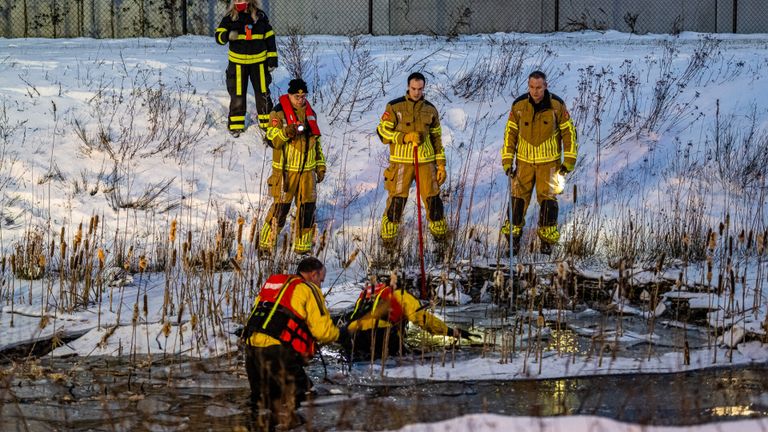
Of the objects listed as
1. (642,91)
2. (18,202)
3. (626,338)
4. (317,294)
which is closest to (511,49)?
(642,91)

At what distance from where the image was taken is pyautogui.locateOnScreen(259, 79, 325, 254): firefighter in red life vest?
35.9 ft

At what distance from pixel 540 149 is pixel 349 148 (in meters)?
5.01

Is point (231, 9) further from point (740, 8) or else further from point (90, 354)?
point (740, 8)

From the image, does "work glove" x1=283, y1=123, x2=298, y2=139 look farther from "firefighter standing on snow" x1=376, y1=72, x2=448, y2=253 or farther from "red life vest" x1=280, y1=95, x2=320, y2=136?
"firefighter standing on snow" x1=376, y1=72, x2=448, y2=253

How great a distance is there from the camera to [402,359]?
7914 mm

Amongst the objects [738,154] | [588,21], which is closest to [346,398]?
[738,154]

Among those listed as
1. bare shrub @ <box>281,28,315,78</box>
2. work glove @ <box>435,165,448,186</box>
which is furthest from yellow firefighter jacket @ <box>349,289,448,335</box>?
bare shrub @ <box>281,28,315,78</box>

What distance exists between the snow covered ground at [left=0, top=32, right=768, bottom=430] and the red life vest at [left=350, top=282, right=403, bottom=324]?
5.99 feet

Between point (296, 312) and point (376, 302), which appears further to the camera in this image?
point (376, 302)

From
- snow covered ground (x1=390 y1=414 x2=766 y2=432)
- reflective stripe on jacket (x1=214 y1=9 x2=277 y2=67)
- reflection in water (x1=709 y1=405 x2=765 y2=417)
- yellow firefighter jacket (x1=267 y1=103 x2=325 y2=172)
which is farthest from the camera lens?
reflective stripe on jacket (x1=214 y1=9 x2=277 y2=67)

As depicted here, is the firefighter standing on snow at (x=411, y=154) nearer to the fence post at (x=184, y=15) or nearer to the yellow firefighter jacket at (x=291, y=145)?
the yellow firefighter jacket at (x=291, y=145)

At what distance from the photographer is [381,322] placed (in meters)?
7.94

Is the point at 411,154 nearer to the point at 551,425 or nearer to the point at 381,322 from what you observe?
the point at 381,322

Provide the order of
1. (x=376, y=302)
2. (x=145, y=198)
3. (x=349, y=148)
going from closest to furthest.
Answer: (x=376, y=302)
(x=145, y=198)
(x=349, y=148)
